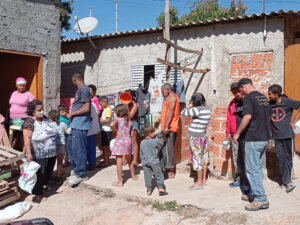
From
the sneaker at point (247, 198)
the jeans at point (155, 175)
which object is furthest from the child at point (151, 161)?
the sneaker at point (247, 198)

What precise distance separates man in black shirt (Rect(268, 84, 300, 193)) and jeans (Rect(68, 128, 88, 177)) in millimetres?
3139

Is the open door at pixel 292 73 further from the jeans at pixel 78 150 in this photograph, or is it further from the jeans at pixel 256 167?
the jeans at pixel 78 150

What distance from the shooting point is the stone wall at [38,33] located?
6273 mm

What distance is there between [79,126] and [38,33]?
2.95 meters

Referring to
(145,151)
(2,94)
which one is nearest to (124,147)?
(145,151)

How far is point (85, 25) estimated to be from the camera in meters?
8.80

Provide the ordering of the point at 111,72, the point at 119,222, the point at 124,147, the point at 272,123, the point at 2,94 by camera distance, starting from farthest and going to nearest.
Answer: the point at 111,72, the point at 2,94, the point at 124,147, the point at 272,123, the point at 119,222

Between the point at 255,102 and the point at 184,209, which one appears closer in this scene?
the point at 255,102

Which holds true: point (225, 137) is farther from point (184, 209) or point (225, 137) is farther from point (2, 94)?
point (2, 94)

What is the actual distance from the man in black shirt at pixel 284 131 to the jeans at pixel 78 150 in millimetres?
3139

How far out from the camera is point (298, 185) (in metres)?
4.62

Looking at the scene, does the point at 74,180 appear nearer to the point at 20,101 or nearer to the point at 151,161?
the point at 151,161

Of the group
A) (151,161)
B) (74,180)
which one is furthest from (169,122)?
(74,180)

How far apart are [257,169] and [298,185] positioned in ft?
3.95
